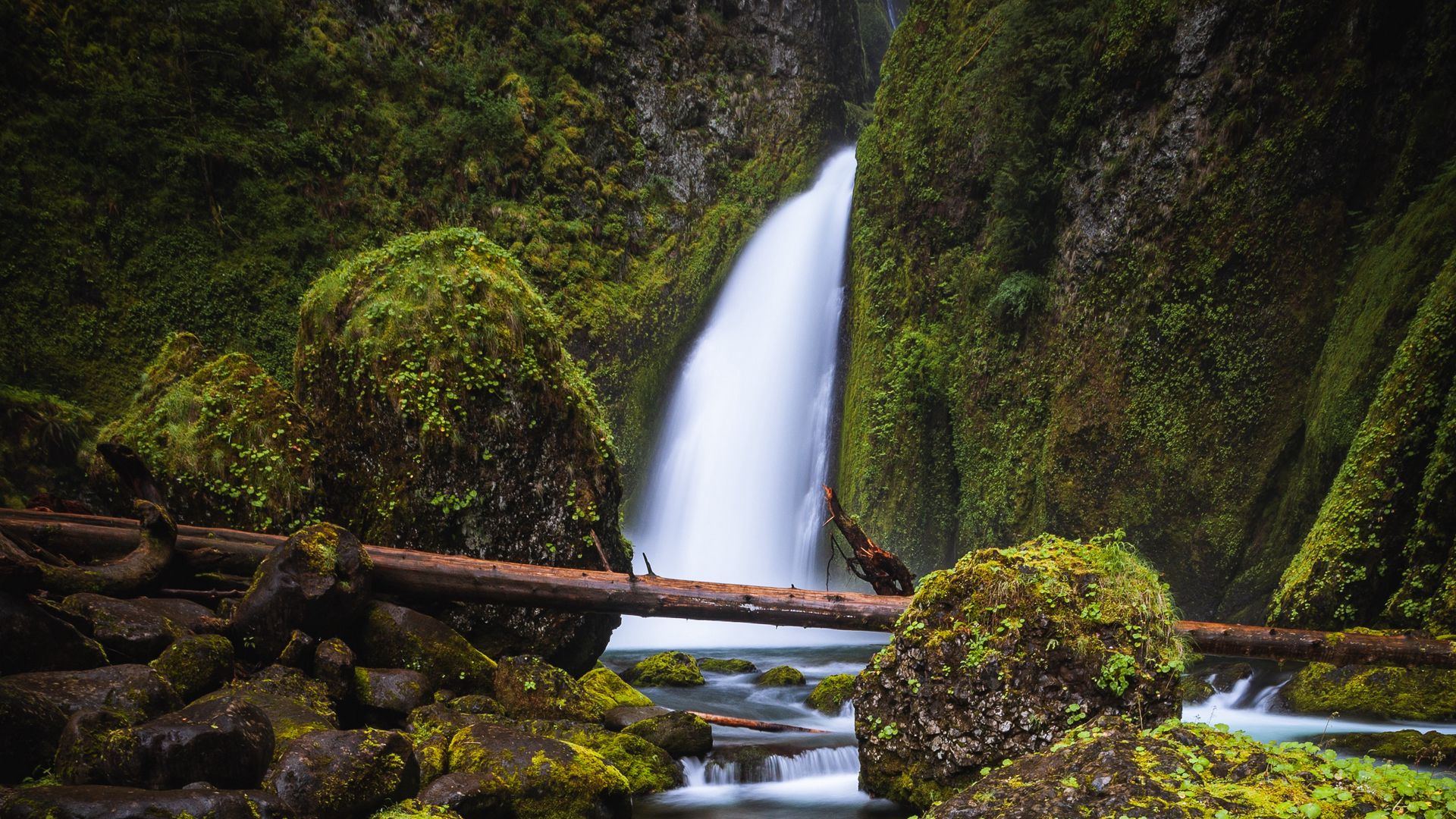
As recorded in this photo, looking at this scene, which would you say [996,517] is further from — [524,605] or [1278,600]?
[524,605]

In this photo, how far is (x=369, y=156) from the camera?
731 inches

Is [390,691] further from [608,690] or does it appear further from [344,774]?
[608,690]

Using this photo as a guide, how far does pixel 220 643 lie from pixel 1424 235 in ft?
44.6

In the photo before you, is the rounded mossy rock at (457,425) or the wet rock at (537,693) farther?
the rounded mossy rock at (457,425)

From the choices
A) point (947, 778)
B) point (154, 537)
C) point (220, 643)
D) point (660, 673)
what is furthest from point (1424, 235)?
point (154, 537)

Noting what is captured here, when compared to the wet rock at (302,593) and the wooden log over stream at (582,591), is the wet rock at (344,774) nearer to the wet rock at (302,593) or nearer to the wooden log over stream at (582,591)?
the wet rock at (302,593)

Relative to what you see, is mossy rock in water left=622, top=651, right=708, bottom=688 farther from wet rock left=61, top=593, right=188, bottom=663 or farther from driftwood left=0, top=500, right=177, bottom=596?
wet rock left=61, top=593, right=188, bottom=663

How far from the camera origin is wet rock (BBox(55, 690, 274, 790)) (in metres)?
3.40

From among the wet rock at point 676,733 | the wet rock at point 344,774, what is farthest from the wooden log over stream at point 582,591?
the wet rock at point 344,774

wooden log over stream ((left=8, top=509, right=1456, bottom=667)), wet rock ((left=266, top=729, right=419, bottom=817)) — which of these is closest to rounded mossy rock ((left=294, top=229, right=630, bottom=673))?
wooden log over stream ((left=8, top=509, right=1456, bottom=667))

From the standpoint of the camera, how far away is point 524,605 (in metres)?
7.24

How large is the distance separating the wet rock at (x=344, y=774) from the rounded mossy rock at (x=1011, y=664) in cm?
337

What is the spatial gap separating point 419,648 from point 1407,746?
27.8ft

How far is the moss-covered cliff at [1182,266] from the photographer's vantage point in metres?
10.1
